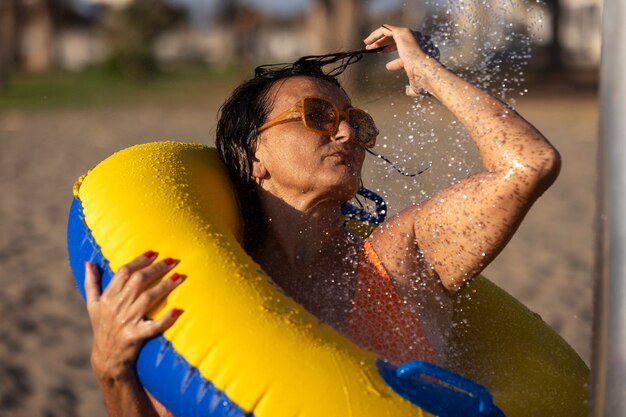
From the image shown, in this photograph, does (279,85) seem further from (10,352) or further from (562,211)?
(562,211)

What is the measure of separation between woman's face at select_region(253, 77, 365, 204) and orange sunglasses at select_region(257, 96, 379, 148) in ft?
0.04

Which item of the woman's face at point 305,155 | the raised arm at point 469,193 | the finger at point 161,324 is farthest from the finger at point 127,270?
the raised arm at point 469,193

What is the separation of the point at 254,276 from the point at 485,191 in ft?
1.70

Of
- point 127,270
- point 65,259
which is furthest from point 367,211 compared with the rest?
point 65,259

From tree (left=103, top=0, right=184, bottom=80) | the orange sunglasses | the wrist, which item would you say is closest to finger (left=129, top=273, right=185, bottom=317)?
the wrist

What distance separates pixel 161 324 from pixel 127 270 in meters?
0.15

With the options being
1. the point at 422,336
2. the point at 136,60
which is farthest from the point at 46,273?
the point at 136,60

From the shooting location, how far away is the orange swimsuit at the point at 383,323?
6.67 feet

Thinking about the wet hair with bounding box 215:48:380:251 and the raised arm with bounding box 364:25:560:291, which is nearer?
the raised arm with bounding box 364:25:560:291

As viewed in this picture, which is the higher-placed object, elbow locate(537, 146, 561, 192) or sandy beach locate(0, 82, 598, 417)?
elbow locate(537, 146, 561, 192)

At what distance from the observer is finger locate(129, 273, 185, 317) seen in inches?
71.5

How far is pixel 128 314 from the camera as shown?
1840 mm

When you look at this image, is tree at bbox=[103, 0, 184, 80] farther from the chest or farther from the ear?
the chest

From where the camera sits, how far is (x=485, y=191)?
1.94m
